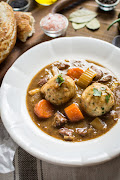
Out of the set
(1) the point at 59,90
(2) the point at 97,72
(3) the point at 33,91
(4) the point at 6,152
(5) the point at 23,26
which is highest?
(5) the point at 23,26

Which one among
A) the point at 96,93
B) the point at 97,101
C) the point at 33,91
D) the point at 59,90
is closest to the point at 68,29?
the point at 33,91

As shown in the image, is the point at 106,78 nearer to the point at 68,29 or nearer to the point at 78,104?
the point at 78,104

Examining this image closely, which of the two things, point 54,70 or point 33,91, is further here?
point 54,70

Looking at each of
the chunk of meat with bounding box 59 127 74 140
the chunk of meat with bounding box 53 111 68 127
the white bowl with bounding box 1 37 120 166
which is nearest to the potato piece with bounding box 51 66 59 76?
the white bowl with bounding box 1 37 120 166

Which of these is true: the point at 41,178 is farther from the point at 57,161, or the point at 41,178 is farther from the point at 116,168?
the point at 116,168

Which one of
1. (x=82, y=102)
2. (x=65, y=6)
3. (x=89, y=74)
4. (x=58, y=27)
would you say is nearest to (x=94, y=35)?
(x=58, y=27)

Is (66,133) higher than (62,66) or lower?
lower
